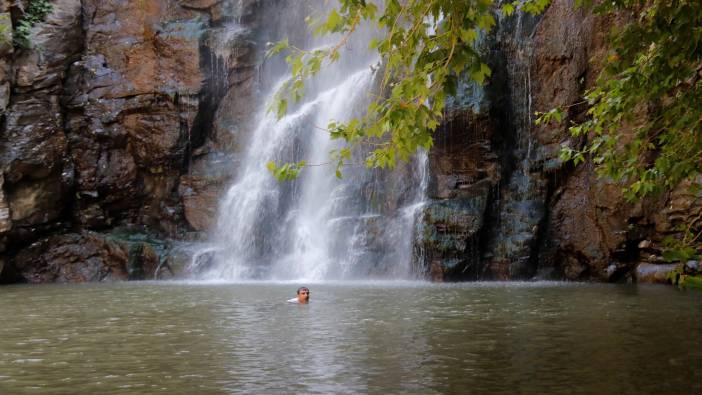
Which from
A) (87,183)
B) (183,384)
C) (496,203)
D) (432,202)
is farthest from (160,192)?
(183,384)

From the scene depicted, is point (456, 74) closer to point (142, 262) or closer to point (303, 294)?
point (303, 294)

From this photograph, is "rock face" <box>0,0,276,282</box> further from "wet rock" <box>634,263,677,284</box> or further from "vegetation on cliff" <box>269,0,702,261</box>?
"vegetation on cliff" <box>269,0,702,261</box>

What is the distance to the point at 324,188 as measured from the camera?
22.0 m

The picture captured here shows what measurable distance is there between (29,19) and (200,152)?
24.2 feet

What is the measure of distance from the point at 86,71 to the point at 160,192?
516cm

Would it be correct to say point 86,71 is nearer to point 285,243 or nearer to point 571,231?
point 285,243

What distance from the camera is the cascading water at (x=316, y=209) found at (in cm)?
1950

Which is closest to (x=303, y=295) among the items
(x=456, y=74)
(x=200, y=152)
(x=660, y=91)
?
(x=660, y=91)

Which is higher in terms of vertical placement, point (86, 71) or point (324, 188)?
point (86, 71)

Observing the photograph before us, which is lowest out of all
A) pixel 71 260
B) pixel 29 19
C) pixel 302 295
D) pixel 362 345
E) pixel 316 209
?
pixel 362 345

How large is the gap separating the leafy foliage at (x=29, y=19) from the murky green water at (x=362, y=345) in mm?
12241

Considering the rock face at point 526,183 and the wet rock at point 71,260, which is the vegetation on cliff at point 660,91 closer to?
the rock face at point 526,183

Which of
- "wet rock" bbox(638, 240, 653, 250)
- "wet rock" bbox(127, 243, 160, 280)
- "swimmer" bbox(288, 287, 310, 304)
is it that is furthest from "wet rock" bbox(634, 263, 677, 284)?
"wet rock" bbox(127, 243, 160, 280)

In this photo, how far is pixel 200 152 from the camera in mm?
24750
